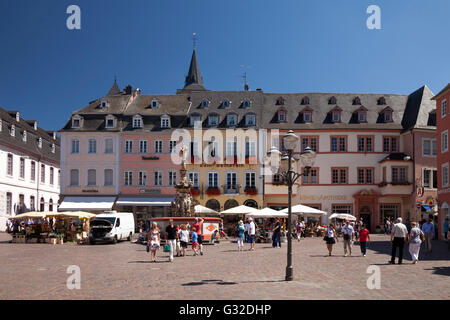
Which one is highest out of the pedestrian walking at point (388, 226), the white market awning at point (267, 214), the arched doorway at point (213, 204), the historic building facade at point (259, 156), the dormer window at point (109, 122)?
the dormer window at point (109, 122)

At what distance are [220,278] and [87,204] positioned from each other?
38.1 metres

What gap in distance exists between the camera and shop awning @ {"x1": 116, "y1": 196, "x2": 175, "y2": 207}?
5191cm

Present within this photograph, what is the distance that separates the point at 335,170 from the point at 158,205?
56.0 feet

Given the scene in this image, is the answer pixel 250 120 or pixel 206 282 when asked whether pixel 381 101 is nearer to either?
pixel 250 120

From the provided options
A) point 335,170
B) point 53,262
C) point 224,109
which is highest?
point 224,109

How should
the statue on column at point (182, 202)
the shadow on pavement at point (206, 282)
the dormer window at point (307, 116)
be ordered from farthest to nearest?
1. the dormer window at point (307, 116)
2. the statue on column at point (182, 202)
3. the shadow on pavement at point (206, 282)

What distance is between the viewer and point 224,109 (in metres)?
56.2

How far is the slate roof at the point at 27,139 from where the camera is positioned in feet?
168

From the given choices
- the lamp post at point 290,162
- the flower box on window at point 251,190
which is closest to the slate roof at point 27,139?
the flower box on window at point 251,190

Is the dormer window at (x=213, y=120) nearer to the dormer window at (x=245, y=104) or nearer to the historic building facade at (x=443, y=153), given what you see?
the dormer window at (x=245, y=104)

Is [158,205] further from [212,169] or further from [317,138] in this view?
[317,138]

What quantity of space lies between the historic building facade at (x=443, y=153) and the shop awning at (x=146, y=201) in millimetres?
24242
